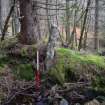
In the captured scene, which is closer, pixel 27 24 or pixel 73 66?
pixel 73 66

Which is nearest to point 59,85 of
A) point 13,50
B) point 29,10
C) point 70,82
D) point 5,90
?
point 70,82

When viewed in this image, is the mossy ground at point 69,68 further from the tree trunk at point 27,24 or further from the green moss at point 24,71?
the tree trunk at point 27,24

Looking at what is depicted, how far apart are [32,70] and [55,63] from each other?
1.56 ft

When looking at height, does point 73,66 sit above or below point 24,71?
above

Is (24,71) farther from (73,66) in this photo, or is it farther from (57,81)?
(73,66)

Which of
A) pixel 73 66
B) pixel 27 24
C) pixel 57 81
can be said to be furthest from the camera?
pixel 27 24

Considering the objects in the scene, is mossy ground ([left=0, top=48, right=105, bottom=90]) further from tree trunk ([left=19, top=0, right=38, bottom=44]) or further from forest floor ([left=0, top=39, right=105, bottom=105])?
tree trunk ([left=19, top=0, right=38, bottom=44])

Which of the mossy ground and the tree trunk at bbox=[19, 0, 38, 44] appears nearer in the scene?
the mossy ground

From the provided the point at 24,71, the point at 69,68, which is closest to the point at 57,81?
the point at 69,68

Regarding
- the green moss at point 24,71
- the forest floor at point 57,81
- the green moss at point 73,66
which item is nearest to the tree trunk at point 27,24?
the forest floor at point 57,81

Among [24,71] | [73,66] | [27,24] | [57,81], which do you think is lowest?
[57,81]

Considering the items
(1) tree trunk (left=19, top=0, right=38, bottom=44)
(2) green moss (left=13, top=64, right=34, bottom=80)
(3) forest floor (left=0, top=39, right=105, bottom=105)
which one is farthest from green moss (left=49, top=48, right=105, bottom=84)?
(1) tree trunk (left=19, top=0, right=38, bottom=44)

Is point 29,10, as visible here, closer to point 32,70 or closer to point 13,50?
point 13,50

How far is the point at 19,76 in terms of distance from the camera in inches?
184
